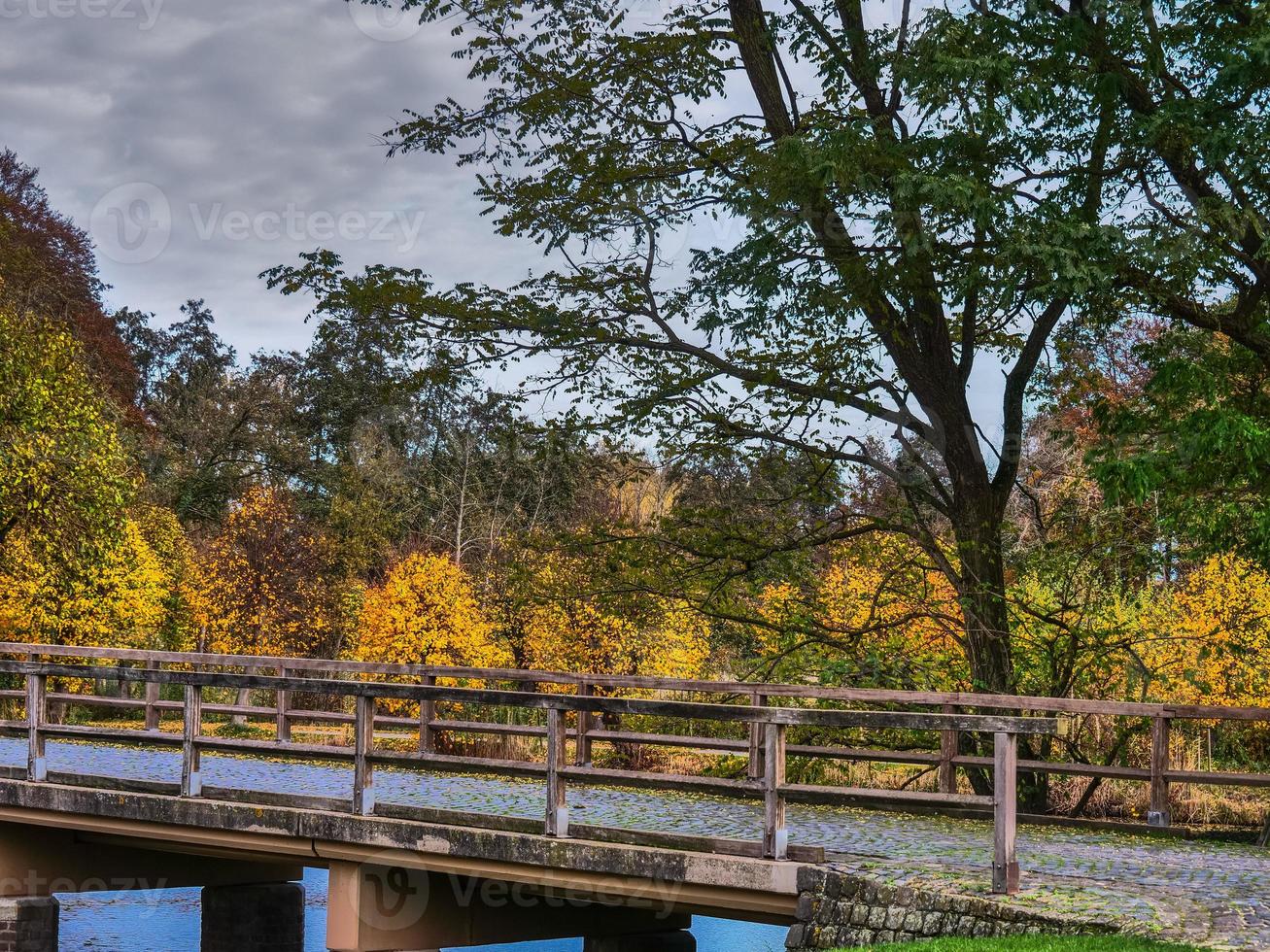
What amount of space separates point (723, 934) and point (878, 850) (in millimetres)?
12915

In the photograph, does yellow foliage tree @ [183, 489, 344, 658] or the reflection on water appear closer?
the reflection on water

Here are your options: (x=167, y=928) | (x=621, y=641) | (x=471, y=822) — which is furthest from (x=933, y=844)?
(x=621, y=641)

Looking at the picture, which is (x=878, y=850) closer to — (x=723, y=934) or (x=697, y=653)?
(x=723, y=934)

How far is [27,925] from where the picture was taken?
13.5m

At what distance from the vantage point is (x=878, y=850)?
10852mm

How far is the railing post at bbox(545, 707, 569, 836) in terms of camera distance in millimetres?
10249

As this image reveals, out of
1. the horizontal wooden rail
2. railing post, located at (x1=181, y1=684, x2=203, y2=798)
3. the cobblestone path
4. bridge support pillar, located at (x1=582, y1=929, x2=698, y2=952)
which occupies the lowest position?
bridge support pillar, located at (x1=582, y1=929, x2=698, y2=952)

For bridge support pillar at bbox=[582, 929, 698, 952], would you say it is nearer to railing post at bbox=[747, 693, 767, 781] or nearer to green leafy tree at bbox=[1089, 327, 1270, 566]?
railing post at bbox=[747, 693, 767, 781]

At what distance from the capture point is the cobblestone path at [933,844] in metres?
8.97

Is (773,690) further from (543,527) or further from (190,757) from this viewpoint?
(543,527)

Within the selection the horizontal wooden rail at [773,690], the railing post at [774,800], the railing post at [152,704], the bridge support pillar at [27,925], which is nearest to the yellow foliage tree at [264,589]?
the horizontal wooden rail at [773,690]

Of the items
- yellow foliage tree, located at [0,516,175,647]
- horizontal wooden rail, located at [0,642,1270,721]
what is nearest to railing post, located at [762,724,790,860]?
horizontal wooden rail, located at [0,642,1270,721]

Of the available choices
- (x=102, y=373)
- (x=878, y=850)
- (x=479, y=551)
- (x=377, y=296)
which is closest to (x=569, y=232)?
(x=377, y=296)

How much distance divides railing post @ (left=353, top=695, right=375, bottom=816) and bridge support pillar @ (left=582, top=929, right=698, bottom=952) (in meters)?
2.83
